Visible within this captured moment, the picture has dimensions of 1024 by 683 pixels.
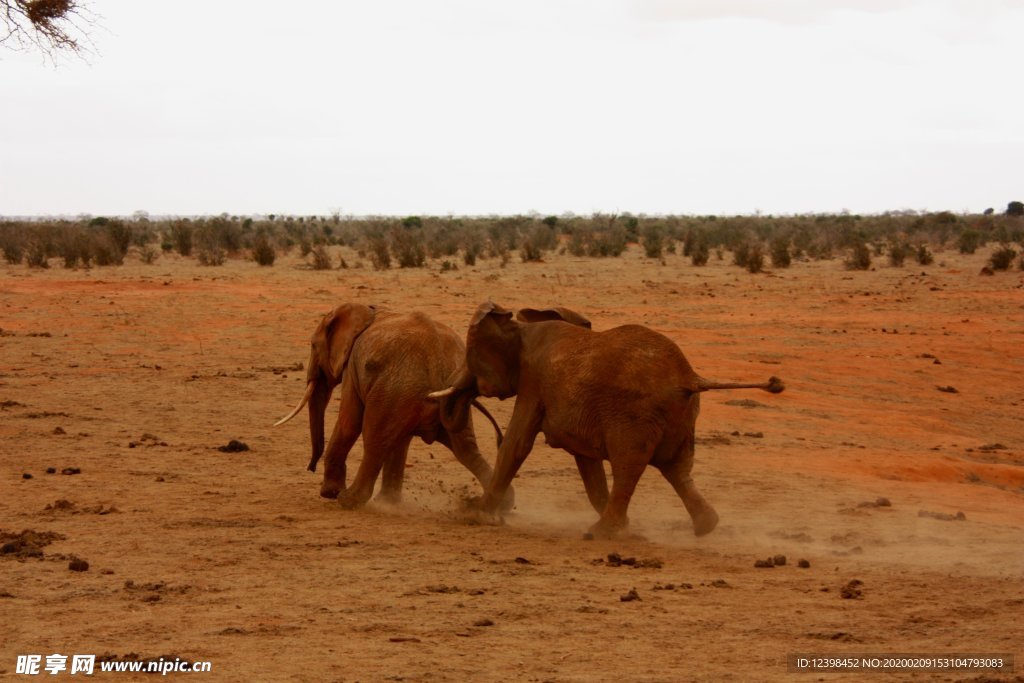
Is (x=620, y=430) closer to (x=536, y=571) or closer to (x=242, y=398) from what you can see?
(x=536, y=571)

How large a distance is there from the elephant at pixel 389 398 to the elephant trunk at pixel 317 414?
1.39 feet

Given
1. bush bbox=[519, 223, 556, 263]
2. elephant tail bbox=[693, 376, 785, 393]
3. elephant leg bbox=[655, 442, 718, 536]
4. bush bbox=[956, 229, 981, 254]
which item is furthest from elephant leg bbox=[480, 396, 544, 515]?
bush bbox=[956, 229, 981, 254]

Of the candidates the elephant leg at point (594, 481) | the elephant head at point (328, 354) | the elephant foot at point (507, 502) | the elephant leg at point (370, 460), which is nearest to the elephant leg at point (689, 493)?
the elephant leg at point (594, 481)

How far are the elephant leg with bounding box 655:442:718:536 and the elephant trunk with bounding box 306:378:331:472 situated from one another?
288 cm

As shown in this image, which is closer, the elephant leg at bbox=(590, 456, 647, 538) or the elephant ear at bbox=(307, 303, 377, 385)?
the elephant leg at bbox=(590, 456, 647, 538)

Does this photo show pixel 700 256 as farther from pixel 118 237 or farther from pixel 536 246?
pixel 118 237

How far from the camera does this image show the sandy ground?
580 cm

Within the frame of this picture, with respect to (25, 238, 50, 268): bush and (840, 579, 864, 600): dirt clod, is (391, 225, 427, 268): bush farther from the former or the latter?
(840, 579, 864, 600): dirt clod

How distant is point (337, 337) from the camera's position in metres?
9.69

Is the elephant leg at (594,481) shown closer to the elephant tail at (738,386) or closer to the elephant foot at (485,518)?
the elephant foot at (485,518)

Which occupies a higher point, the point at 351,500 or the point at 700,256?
the point at 700,256

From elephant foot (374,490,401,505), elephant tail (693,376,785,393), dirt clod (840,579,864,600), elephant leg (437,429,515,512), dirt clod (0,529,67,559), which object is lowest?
elephant foot (374,490,401,505)

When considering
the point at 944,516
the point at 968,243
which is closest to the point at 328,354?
the point at 944,516

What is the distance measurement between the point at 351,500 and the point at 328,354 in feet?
4.20
